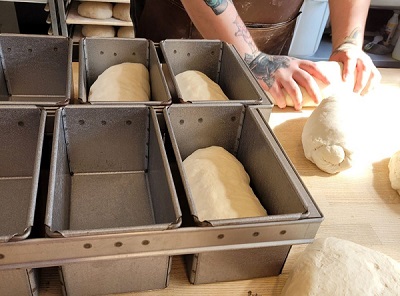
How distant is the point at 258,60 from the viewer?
1451 millimetres

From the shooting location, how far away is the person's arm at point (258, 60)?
4.58 ft

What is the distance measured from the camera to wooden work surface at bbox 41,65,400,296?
2.75 feet

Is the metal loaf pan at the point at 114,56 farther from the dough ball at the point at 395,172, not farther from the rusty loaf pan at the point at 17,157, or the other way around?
the dough ball at the point at 395,172

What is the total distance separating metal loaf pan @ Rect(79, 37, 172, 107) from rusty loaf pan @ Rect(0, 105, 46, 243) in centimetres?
30

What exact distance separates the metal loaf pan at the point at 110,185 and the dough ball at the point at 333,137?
50 centimetres

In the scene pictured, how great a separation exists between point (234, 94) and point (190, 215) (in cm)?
69

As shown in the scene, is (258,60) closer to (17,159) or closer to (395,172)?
(395,172)

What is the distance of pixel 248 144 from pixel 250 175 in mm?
87

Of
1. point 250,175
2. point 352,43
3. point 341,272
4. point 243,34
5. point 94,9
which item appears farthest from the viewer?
point 94,9

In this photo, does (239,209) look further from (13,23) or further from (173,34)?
(13,23)

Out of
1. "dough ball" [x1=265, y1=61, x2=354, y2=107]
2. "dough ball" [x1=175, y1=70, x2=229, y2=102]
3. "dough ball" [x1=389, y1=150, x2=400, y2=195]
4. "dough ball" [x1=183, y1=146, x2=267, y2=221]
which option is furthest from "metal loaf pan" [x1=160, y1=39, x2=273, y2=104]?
"dough ball" [x1=389, y1=150, x2=400, y2=195]

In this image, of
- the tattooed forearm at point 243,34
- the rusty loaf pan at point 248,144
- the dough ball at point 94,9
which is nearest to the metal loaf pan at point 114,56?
the rusty loaf pan at point 248,144

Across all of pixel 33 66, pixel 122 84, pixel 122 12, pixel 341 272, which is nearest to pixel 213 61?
pixel 122 84

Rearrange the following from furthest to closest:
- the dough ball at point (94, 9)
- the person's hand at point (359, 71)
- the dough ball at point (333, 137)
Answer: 1. the dough ball at point (94, 9)
2. the person's hand at point (359, 71)
3. the dough ball at point (333, 137)
